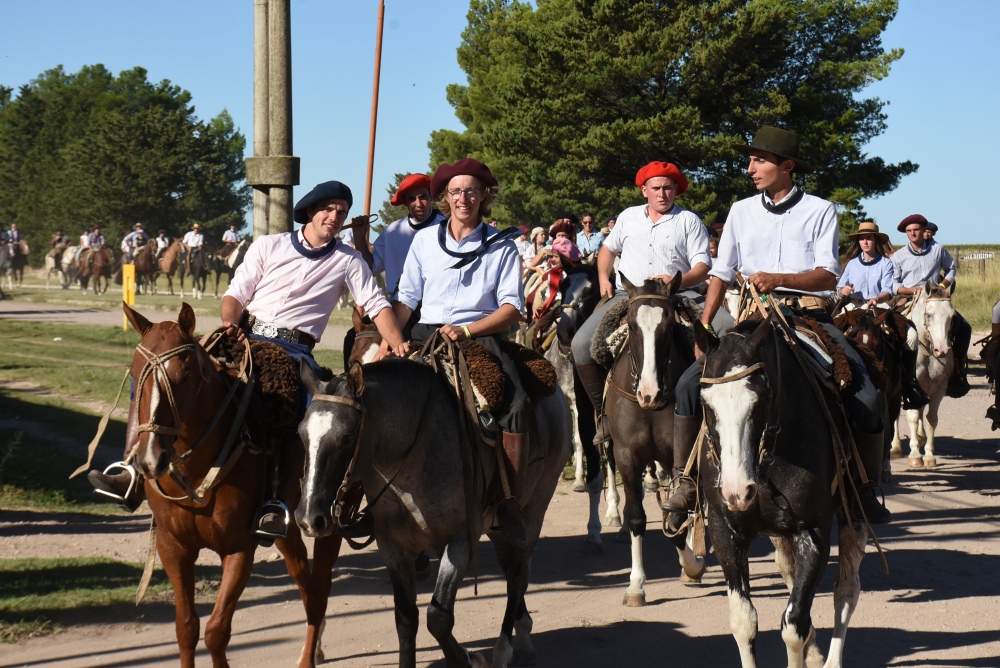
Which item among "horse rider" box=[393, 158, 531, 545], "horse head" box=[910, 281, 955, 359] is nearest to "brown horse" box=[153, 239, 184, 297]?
"horse head" box=[910, 281, 955, 359]

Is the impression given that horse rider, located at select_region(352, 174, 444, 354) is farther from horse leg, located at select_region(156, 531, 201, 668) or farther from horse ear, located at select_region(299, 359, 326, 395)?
horse ear, located at select_region(299, 359, 326, 395)

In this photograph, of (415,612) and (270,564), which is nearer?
(415,612)

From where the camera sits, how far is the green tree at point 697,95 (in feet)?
113

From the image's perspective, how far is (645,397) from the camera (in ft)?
25.8

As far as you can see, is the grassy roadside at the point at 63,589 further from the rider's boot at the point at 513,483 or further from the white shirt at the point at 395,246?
the rider's boot at the point at 513,483

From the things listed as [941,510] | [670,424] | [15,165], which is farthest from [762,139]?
[15,165]

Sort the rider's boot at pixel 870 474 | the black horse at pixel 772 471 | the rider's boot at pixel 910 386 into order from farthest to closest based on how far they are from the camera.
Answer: the rider's boot at pixel 910 386, the rider's boot at pixel 870 474, the black horse at pixel 772 471

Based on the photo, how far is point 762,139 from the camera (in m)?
7.22

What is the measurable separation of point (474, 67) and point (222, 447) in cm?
5802

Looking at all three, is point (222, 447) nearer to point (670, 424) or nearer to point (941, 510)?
point (670, 424)

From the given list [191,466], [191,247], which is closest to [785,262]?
[191,466]

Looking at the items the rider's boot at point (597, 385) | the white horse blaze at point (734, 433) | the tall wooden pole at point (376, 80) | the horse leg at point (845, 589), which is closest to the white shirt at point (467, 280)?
the white horse blaze at point (734, 433)

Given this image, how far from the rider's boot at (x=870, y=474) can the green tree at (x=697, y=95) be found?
90.5 ft

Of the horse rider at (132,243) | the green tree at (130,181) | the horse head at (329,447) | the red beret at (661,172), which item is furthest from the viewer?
the green tree at (130,181)
